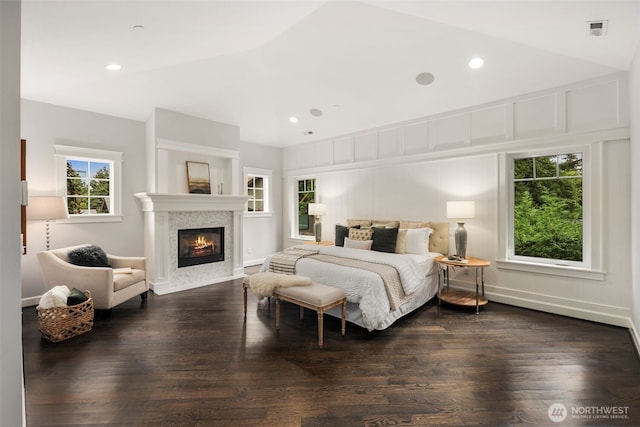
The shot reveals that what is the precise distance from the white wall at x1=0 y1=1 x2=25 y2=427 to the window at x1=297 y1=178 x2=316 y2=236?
560 centimetres

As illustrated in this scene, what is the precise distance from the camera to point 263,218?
6.78 metres

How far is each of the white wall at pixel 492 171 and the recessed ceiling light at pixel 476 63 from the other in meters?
0.70

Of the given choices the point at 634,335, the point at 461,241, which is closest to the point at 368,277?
the point at 461,241

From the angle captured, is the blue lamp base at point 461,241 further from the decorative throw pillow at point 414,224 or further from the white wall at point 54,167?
the white wall at point 54,167

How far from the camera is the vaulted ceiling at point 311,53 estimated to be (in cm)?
250

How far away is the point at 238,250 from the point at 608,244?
5.23m

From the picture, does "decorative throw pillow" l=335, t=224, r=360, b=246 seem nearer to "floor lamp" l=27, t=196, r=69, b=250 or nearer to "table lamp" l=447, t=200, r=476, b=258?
"table lamp" l=447, t=200, r=476, b=258

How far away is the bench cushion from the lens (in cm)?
290

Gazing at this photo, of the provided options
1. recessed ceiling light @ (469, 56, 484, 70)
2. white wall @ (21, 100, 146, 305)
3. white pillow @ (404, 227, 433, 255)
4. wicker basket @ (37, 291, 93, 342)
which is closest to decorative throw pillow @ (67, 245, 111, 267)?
white wall @ (21, 100, 146, 305)

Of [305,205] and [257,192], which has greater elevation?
[257,192]

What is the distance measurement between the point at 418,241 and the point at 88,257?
14.4 ft

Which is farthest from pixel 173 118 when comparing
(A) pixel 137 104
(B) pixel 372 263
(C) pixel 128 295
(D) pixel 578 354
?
(D) pixel 578 354

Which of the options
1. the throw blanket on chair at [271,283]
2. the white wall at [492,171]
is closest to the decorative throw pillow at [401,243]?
the white wall at [492,171]

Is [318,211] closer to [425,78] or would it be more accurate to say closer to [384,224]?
[384,224]
